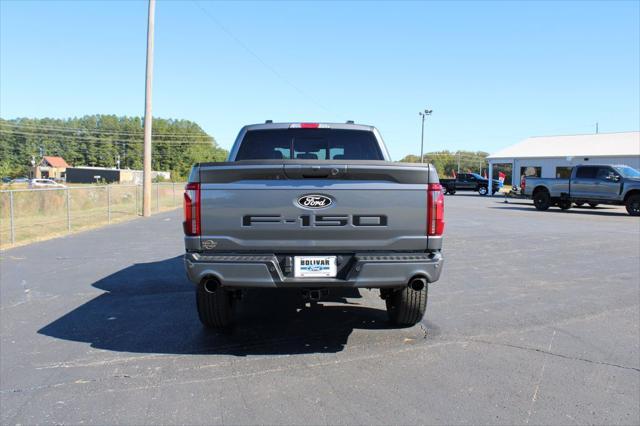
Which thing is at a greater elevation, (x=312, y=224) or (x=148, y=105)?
(x=148, y=105)

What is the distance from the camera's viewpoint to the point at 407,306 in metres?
4.86

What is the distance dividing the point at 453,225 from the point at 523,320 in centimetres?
1041

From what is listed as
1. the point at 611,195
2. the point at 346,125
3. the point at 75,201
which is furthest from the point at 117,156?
the point at 346,125

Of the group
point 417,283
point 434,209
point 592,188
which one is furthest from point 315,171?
point 592,188

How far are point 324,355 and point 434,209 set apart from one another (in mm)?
1614

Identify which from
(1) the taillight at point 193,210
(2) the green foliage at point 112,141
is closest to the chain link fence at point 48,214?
(1) the taillight at point 193,210

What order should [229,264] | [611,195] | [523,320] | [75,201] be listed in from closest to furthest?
[229,264] → [523,320] → [611,195] → [75,201]

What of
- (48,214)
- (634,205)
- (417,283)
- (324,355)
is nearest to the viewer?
(417,283)

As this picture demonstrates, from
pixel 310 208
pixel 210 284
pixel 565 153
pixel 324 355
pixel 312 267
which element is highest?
pixel 565 153

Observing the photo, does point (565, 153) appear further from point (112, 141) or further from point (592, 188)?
point (112, 141)

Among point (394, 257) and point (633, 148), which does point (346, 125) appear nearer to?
point (394, 257)

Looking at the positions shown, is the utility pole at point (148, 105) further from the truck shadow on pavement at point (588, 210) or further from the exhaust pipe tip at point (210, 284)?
the exhaust pipe tip at point (210, 284)

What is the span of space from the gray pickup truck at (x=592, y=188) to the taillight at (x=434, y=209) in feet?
67.0

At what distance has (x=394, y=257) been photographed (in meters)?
3.95
